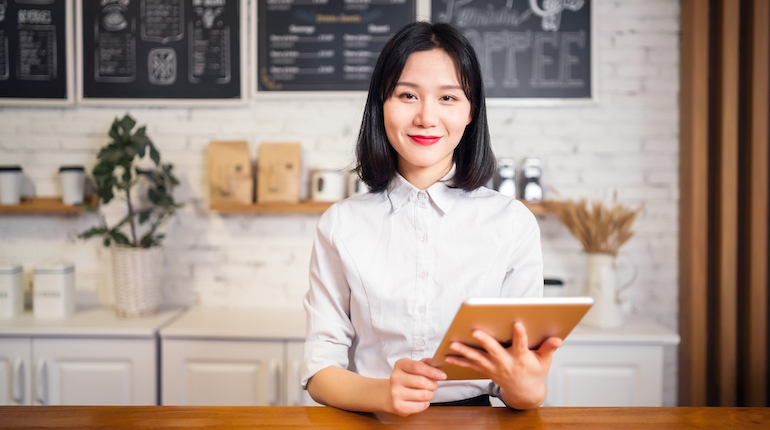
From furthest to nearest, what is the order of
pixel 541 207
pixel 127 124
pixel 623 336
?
pixel 541 207 < pixel 127 124 < pixel 623 336

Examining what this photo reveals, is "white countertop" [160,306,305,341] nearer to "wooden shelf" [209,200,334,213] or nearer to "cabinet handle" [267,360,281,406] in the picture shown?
"cabinet handle" [267,360,281,406]

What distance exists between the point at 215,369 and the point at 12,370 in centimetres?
84

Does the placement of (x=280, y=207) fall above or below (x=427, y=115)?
below

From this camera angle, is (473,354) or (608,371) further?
(608,371)

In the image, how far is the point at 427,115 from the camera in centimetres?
93

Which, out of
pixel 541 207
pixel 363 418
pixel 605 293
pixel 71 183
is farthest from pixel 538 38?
pixel 71 183

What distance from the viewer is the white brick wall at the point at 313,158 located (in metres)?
2.28

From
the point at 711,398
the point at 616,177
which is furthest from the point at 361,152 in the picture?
the point at 711,398

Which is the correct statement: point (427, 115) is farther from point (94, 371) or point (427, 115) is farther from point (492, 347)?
point (94, 371)

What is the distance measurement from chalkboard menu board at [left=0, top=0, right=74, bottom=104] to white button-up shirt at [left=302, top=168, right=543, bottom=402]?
6.66 feet

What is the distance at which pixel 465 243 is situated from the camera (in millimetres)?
1066

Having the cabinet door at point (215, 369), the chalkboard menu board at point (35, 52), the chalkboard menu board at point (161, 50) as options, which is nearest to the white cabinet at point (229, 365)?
the cabinet door at point (215, 369)

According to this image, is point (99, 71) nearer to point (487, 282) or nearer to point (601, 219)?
point (487, 282)

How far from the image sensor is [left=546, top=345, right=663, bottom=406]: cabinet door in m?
1.91
